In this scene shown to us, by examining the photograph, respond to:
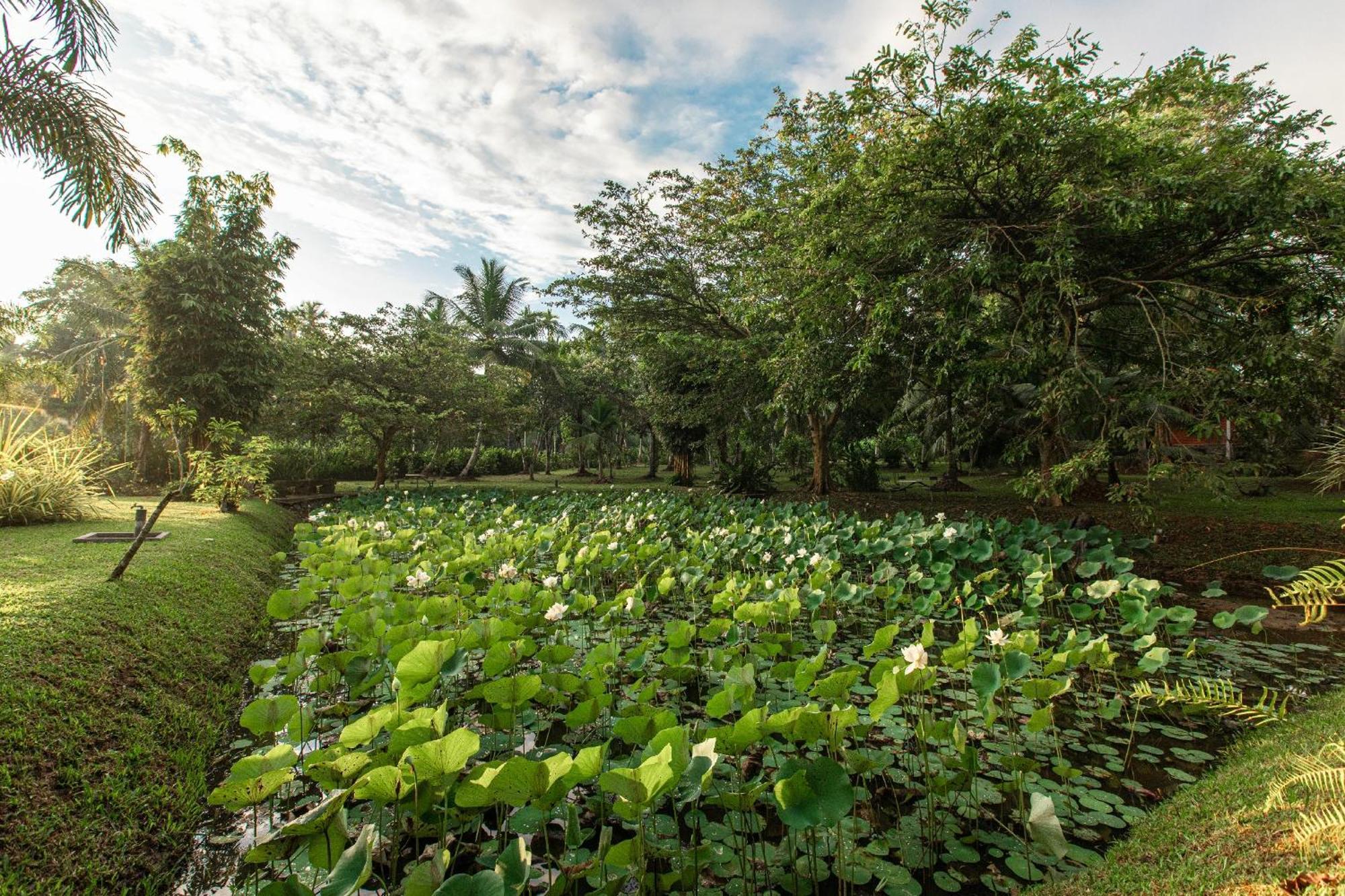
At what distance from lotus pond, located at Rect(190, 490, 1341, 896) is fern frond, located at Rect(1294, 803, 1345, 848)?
0.55 metres

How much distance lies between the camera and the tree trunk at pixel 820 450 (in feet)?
39.1

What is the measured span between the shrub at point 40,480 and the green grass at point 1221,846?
30.8 ft

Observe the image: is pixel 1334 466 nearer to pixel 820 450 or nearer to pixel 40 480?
pixel 820 450

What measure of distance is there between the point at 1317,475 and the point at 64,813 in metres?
17.0

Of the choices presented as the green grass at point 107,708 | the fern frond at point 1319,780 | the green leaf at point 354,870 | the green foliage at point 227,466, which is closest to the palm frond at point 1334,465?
the fern frond at point 1319,780

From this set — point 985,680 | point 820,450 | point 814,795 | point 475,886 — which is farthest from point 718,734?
point 820,450

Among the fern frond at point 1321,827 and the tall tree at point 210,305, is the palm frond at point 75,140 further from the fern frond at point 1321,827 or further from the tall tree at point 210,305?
the fern frond at point 1321,827

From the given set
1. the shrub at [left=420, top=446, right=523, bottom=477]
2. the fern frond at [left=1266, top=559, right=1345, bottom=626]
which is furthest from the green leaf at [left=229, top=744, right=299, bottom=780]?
the shrub at [left=420, top=446, right=523, bottom=477]

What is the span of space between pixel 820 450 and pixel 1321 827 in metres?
11.1

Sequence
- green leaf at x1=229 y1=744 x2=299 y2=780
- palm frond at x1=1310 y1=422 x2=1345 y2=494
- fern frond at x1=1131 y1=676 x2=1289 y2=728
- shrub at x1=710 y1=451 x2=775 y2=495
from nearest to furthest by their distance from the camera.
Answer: green leaf at x1=229 y1=744 x2=299 y2=780
fern frond at x1=1131 y1=676 x2=1289 y2=728
palm frond at x1=1310 y1=422 x2=1345 y2=494
shrub at x1=710 y1=451 x2=775 y2=495

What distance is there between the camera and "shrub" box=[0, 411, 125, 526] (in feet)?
20.6

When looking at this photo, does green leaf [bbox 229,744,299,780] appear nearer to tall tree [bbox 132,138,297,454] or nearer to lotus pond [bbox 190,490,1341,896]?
lotus pond [bbox 190,490,1341,896]

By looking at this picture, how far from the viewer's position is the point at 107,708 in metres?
2.63

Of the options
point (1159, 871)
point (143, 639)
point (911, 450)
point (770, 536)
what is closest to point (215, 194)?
point (143, 639)
